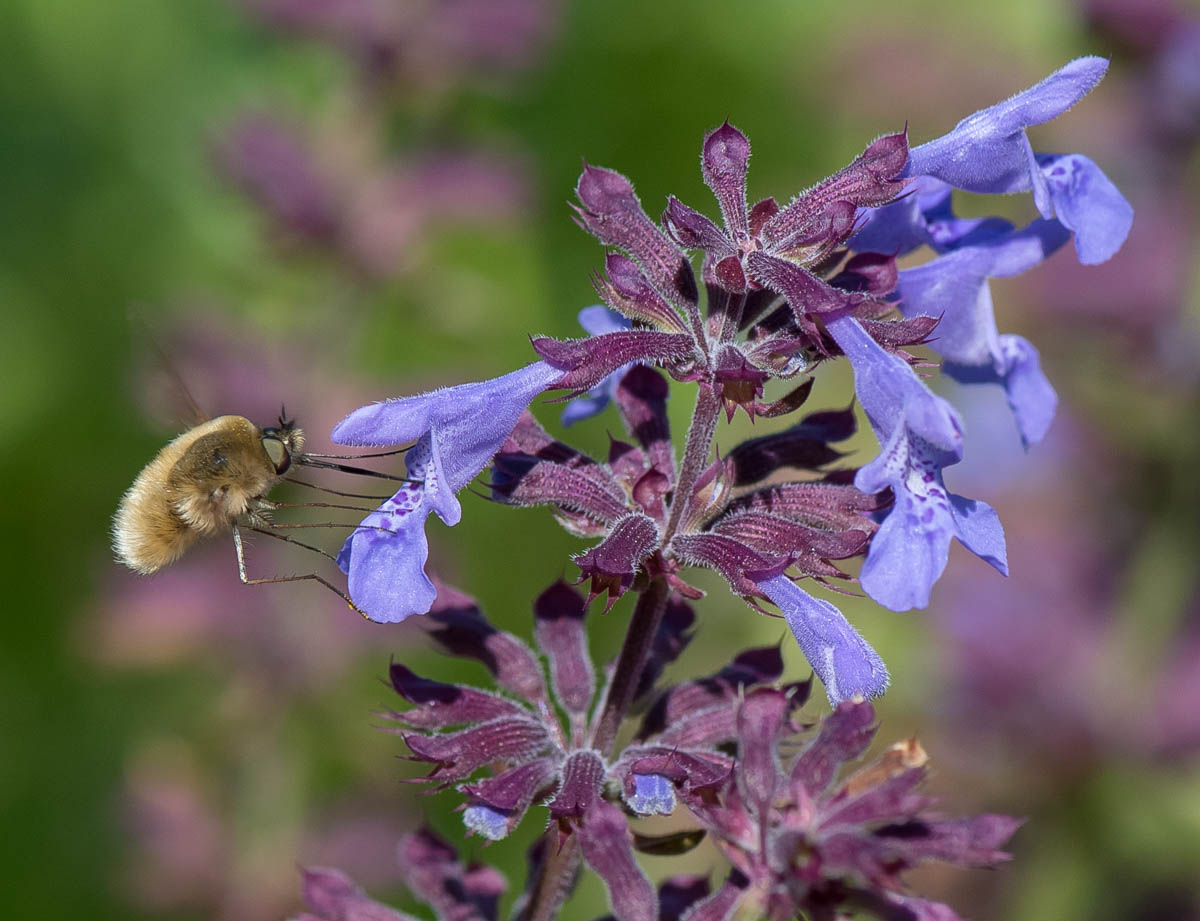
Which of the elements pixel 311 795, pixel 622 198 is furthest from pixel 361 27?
pixel 622 198

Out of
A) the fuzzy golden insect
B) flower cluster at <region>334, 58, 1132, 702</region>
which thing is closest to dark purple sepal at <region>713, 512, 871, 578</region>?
flower cluster at <region>334, 58, 1132, 702</region>

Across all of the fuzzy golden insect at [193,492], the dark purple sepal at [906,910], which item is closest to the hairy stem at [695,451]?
the dark purple sepal at [906,910]

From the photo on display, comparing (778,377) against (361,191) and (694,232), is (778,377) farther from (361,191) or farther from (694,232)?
(361,191)

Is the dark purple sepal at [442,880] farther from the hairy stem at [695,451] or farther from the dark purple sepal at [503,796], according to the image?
the hairy stem at [695,451]

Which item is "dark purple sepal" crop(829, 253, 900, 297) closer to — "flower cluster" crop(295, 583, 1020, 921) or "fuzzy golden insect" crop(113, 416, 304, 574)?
"flower cluster" crop(295, 583, 1020, 921)

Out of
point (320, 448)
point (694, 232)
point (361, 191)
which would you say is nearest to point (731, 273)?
point (694, 232)

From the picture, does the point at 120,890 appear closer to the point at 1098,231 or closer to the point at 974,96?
the point at 1098,231
